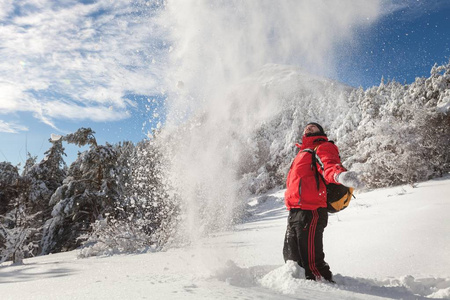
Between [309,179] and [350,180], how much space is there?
0.47 meters

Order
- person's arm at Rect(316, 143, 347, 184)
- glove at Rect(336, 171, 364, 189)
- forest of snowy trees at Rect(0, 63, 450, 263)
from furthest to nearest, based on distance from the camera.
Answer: forest of snowy trees at Rect(0, 63, 450, 263) < person's arm at Rect(316, 143, 347, 184) < glove at Rect(336, 171, 364, 189)

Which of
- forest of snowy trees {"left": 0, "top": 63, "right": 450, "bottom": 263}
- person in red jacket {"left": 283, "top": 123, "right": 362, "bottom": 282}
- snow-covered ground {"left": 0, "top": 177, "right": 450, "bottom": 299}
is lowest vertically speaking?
snow-covered ground {"left": 0, "top": 177, "right": 450, "bottom": 299}

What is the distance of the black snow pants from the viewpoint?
252cm

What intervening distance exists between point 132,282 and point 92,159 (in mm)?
12487

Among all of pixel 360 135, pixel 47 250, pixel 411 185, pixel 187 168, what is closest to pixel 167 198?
pixel 187 168

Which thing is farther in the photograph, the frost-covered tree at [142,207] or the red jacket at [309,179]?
the frost-covered tree at [142,207]

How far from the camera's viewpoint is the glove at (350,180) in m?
2.21

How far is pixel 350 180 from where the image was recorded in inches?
88.7

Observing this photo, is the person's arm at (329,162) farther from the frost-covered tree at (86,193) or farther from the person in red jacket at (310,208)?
the frost-covered tree at (86,193)

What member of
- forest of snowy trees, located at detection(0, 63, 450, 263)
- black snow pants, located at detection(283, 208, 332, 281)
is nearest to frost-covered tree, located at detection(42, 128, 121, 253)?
forest of snowy trees, located at detection(0, 63, 450, 263)

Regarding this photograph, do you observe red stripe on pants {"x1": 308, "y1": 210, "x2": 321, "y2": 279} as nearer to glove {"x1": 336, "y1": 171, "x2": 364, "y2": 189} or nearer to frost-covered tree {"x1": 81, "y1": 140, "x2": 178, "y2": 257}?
glove {"x1": 336, "y1": 171, "x2": 364, "y2": 189}

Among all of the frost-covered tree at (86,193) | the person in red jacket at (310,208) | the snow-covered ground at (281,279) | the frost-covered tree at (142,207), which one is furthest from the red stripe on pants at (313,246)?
the frost-covered tree at (86,193)

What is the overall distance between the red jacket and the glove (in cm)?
15

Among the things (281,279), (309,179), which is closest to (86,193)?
(309,179)
